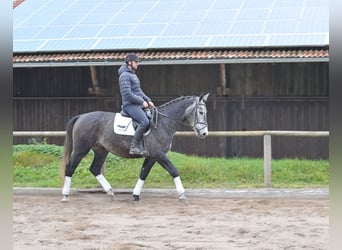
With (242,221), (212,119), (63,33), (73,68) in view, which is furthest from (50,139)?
(242,221)

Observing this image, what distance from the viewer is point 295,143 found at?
38.0 feet

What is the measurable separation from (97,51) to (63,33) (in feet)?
4.98

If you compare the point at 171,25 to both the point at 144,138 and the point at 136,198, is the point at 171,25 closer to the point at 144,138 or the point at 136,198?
the point at 144,138

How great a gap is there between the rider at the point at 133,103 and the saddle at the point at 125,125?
0.12 meters

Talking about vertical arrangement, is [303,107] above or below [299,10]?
below

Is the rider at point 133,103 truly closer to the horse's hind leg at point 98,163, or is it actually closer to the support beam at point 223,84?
the horse's hind leg at point 98,163

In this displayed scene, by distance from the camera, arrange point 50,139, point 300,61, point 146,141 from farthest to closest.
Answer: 1. point 50,139
2. point 300,61
3. point 146,141

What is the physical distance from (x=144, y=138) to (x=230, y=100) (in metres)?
4.19

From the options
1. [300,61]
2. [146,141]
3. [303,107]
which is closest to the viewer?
[146,141]

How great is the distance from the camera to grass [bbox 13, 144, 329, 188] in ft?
31.0

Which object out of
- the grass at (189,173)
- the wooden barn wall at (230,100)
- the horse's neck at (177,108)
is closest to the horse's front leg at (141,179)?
the horse's neck at (177,108)

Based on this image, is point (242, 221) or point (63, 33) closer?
point (242, 221)

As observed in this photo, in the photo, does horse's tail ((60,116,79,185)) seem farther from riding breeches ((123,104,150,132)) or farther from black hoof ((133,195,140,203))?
black hoof ((133,195,140,203))

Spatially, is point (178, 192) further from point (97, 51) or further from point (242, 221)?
point (97, 51)
